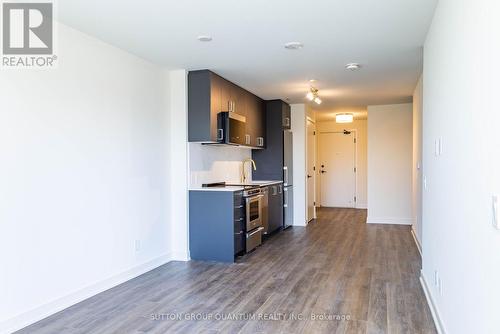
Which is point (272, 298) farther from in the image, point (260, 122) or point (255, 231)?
point (260, 122)

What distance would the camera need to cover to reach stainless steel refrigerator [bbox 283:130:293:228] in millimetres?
6934

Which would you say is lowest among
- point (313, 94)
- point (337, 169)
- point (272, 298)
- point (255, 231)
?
point (272, 298)

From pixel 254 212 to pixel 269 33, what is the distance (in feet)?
8.50

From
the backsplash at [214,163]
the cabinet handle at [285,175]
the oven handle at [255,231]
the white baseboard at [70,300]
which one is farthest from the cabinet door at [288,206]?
the white baseboard at [70,300]

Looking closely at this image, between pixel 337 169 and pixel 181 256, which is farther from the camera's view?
pixel 337 169

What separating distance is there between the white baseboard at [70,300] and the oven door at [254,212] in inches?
50.8

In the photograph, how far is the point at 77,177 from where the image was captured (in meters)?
3.30

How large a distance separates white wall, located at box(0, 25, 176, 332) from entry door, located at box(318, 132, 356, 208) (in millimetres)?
6626

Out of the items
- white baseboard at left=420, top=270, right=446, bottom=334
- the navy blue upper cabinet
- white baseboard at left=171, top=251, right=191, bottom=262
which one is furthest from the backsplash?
white baseboard at left=420, top=270, right=446, bottom=334

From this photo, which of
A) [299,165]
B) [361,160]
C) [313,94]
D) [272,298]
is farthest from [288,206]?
[272,298]

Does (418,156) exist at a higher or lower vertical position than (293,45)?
lower

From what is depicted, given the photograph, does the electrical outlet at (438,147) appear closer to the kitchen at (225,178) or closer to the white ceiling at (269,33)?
the white ceiling at (269,33)

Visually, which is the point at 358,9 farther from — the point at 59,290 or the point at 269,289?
the point at 59,290

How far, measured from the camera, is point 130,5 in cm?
279
